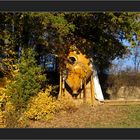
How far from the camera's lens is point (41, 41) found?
1457 centimetres

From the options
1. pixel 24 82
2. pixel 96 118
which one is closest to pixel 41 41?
pixel 24 82

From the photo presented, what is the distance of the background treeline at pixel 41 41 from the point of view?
13.5 m

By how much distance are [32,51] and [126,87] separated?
26.4 feet

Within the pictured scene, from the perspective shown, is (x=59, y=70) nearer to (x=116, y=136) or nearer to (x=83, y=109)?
(x=83, y=109)

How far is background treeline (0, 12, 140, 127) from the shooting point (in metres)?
13.5

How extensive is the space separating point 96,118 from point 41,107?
155cm

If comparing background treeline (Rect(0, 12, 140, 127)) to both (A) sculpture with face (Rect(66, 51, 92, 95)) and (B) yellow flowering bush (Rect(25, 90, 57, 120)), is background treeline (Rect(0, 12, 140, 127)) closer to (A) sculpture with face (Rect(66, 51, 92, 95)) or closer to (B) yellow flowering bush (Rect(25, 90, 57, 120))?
(B) yellow flowering bush (Rect(25, 90, 57, 120))

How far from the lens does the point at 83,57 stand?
52.2 feet

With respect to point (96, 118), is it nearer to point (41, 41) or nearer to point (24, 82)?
point (24, 82)

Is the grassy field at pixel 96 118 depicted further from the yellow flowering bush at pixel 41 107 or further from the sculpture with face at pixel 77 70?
the sculpture with face at pixel 77 70

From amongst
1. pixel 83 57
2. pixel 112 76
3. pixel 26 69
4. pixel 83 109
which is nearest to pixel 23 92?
pixel 26 69

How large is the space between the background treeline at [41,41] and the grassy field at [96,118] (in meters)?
0.59

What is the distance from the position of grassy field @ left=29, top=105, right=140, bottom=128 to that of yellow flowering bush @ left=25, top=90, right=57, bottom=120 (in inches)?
9.0
